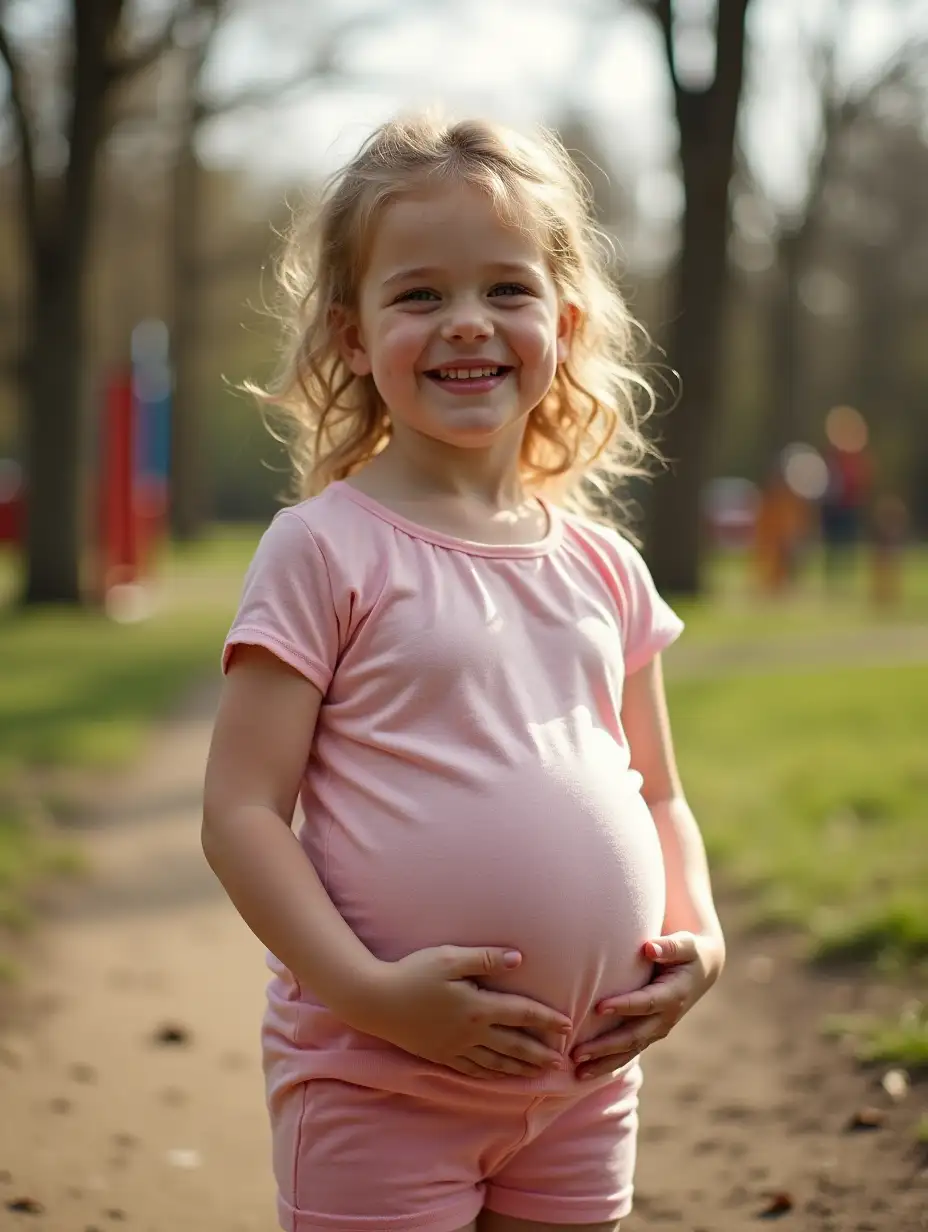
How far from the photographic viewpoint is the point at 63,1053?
12.8 ft

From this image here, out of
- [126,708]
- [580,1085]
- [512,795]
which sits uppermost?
[512,795]

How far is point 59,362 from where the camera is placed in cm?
1350

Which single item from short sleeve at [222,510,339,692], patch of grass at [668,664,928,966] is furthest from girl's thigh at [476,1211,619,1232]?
patch of grass at [668,664,928,966]

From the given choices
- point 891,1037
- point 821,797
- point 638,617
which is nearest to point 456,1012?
point 638,617

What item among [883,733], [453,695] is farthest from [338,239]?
[883,733]

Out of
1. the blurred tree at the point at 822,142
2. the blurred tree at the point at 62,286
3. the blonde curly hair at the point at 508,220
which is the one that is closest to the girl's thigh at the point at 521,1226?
the blonde curly hair at the point at 508,220

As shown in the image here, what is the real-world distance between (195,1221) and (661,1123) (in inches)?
41.2

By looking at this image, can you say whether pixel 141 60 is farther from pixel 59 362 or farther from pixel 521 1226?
pixel 521 1226

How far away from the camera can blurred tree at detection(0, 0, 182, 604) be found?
13.2 meters

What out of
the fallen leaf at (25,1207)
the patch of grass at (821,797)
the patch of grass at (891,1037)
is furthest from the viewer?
the patch of grass at (821,797)

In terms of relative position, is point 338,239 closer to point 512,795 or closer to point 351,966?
point 512,795

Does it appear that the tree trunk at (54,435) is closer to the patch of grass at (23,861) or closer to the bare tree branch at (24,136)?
the bare tree branch at (24,136)

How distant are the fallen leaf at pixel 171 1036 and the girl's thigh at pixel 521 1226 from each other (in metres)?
2.04

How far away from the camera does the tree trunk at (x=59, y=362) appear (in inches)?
527
